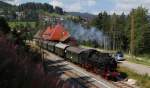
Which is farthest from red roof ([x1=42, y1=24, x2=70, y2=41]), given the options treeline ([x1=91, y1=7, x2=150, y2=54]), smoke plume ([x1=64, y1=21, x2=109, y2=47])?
treeline ([x1=91, y1=7, x2=150, y2=54])

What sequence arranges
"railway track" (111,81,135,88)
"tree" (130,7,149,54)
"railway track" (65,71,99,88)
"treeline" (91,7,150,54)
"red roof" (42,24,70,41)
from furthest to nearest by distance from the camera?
"treeline" (91,7,150,54) → "tree" (130,7,149,54) → "red roof" (42,24,70,41) → "railway track" (65,71,99,88) → "railway track" (111,81,135,88)

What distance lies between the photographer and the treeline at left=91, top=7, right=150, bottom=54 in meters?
117

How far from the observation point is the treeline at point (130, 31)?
4604 inches

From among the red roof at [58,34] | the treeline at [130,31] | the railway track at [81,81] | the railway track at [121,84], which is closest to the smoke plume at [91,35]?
the treeline at [130,31]

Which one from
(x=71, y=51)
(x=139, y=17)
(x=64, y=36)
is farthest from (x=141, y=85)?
(x=139, y=17)

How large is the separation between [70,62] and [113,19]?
95517 mm

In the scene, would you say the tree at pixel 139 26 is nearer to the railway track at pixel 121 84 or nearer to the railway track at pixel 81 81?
the railway track at pixel 81 81

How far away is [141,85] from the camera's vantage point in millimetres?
34812

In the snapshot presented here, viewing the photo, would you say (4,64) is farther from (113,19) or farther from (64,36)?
(113,19)

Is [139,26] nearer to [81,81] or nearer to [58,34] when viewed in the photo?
[58,34]

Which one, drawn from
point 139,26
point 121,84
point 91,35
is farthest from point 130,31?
point 121,84

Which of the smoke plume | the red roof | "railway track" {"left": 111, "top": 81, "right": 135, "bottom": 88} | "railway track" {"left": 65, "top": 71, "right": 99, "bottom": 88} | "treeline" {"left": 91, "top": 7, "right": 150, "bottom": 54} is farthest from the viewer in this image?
the smoke plume

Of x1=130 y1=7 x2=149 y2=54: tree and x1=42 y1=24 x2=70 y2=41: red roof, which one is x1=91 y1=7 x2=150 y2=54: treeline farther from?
x1=42 y1=24 x2=70 y2=41: red roof

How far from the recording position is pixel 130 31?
121688mm
